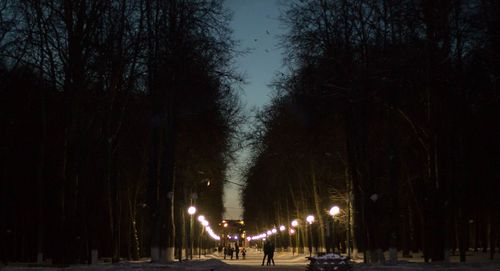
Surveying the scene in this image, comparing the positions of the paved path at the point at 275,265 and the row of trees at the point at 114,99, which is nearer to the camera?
the row of trees at the point at 114,99

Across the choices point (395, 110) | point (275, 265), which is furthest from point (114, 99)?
point (275, 265)

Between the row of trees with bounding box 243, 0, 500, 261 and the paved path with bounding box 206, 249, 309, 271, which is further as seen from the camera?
the paved path with bounding box 206, 249, 309, 271

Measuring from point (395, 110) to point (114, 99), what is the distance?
1333 centimetres

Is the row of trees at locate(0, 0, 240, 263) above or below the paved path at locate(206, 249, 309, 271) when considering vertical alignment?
Answer: above

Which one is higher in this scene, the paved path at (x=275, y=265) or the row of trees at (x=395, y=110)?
the row of trees at (x=395, y=110)

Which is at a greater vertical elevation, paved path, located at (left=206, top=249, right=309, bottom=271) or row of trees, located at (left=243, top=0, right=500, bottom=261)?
row of trees, located at (left=243, top=0, right=500, bottom=261)

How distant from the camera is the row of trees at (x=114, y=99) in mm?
31281

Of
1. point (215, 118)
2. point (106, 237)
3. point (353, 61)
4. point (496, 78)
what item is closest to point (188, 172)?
point (215, 118)

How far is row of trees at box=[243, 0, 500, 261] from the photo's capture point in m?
29.2

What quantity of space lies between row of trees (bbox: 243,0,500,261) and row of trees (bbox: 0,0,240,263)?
489cm

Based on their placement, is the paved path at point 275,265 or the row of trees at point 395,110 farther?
the paved path at point 275,265

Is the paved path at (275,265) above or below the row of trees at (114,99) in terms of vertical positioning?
below

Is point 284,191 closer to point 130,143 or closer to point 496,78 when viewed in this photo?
point 130,143

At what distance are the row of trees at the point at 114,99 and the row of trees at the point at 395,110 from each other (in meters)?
4.89
